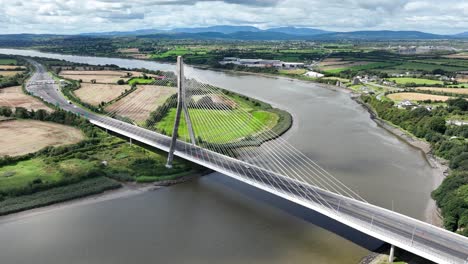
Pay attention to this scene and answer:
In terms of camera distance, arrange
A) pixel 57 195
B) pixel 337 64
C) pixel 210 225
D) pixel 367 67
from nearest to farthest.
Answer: pixel 210 225 → pixel 57 195 → pixel 367 67 → pixel 337 64

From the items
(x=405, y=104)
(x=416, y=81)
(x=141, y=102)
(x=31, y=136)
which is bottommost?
Result: (x=416, y=81)

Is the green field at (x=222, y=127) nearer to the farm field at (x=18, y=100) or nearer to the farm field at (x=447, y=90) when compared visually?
the farm field at (x=18, y=100)

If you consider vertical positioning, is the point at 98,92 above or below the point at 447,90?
above

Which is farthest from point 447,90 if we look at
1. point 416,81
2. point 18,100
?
point 18,100

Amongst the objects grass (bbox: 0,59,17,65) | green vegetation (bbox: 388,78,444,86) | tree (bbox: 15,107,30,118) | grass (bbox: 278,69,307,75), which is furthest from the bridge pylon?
grass (bbox: 0,59,17,65)

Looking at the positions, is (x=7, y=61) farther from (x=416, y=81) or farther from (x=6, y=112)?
(x=416, y=81)

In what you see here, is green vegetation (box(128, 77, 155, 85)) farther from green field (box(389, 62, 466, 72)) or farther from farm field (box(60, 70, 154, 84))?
green field (box(389, 62, 466, 72))
